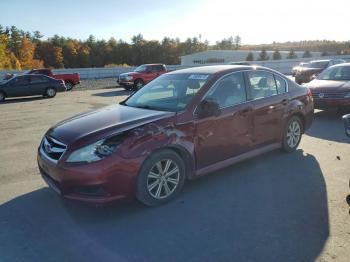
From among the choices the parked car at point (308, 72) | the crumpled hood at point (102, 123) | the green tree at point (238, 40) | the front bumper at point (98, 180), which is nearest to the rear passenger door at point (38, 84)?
the parked car at point (308, 72)

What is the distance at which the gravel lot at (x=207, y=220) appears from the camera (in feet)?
11.8

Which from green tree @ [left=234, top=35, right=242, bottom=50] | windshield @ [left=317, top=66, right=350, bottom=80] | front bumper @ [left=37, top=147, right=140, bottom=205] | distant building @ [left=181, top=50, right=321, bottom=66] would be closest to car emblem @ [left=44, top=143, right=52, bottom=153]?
front bumper @ [left=37, top=147, right=140, bottom=205]

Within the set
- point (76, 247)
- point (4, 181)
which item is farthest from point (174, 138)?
point (4, 181)

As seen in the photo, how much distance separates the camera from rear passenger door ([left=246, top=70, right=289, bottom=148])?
229 inches

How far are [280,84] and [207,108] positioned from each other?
217 cm

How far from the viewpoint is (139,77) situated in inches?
933

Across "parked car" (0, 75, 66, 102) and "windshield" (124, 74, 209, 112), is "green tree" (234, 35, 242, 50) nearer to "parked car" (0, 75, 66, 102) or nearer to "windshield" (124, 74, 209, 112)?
"parked car" (0, 75, 66, 102)

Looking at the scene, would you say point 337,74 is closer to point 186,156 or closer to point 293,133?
point 293,133

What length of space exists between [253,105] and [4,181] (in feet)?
13.3

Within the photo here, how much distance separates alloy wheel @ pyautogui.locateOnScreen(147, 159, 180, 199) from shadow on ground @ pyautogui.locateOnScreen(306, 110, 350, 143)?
178 inches

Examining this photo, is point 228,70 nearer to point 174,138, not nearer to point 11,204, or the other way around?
point 174,138

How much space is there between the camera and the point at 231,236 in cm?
385

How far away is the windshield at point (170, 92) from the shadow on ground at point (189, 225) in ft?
4.00

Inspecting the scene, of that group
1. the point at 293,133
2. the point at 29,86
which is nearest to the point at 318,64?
the point at 29,86
